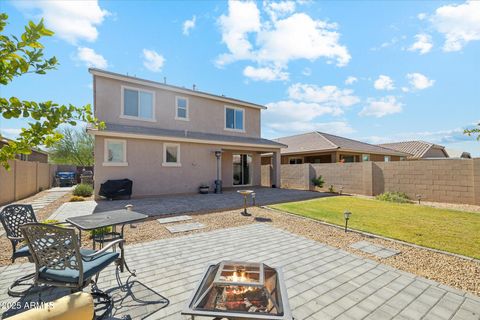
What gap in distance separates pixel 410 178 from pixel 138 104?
16.5 metres

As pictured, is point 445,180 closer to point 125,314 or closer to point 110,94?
point 125,314

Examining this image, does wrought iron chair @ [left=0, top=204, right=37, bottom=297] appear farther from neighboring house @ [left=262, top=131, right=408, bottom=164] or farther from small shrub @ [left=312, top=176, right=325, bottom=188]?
neighboring house @ [left=262, top=131, right=408, bottom=164]

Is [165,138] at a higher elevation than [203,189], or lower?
higher

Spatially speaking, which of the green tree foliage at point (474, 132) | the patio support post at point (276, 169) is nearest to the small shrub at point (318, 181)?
the patio support post at point (276, 169)

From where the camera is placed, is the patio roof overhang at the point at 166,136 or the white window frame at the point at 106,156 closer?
the patio roof overhang at the point at 166,136

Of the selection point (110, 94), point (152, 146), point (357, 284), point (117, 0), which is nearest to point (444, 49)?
point (357, 284)

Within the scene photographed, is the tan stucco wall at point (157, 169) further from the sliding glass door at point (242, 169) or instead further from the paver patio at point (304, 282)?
the paver patio at point (304, 282)

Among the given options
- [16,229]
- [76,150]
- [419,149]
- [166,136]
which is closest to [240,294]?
[16,229]

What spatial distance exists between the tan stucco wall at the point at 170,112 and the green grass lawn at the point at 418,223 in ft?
27.9

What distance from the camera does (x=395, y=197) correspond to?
11.9m

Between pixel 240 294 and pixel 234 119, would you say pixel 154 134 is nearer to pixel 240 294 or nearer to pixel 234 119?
pixel 234 119

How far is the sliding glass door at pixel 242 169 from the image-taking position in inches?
657

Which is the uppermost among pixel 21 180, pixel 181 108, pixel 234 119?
pixel 181 108

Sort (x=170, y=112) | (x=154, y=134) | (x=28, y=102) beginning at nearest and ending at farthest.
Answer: (x=28, y=102), (x=154, y=134), (x=170, y=112)
